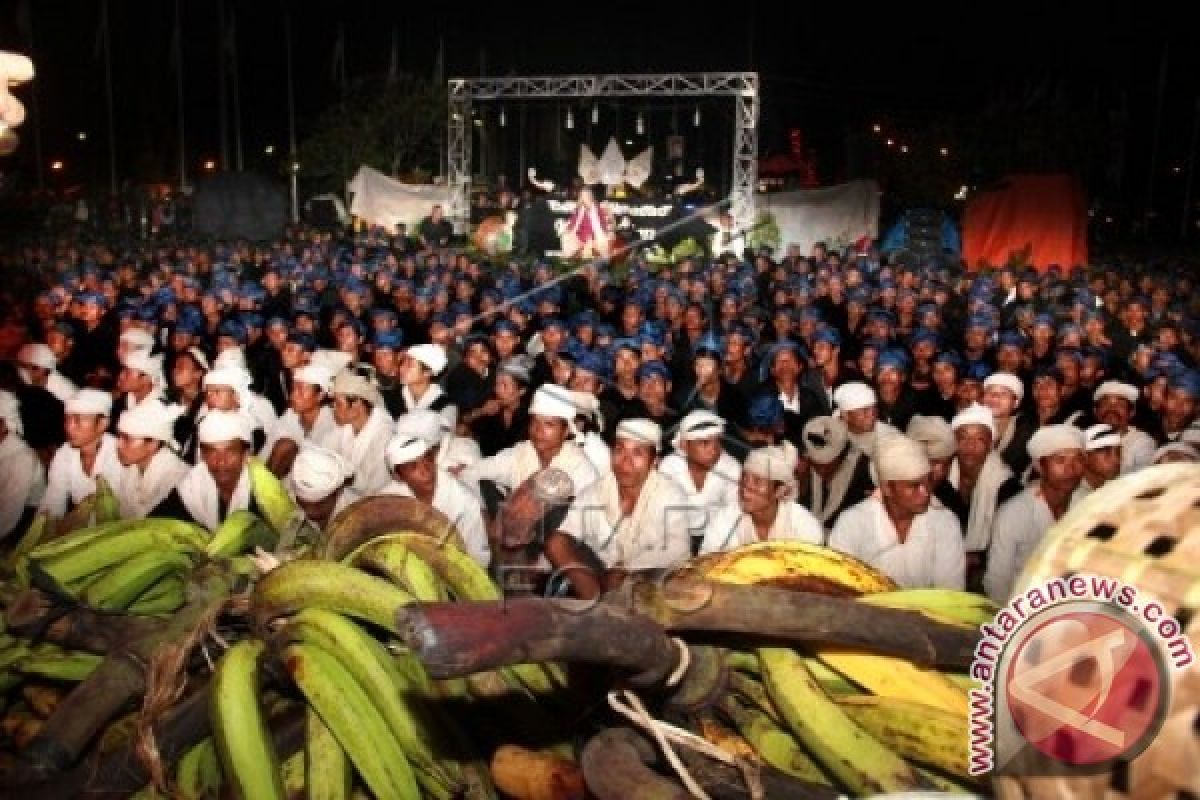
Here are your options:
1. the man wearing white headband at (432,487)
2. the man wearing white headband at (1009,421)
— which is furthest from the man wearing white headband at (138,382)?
the man wearing white headband at (1009,421)

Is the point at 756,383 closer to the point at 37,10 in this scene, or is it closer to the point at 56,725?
the point at 56,725

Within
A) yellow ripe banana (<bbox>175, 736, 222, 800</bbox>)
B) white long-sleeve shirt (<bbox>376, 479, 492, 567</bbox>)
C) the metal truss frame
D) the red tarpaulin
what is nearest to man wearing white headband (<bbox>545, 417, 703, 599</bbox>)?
white long-sleeve shirt (<bbox>376, 479, 492, 567</bbox>)

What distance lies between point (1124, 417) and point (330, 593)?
623 centimetres

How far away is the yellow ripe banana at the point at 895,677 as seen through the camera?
201cm

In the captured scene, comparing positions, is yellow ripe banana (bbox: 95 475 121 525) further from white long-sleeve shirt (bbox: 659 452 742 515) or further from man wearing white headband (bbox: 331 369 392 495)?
man wearing white headband (bbox: 331 369 392 495)

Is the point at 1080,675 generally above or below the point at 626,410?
above

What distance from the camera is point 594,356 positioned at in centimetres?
862

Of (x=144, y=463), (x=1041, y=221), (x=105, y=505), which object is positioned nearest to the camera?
(x=105, y=505)

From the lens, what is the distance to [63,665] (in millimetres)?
2535

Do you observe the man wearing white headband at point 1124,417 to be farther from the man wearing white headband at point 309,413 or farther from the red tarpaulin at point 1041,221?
the red tarpaulin at point 1041,221

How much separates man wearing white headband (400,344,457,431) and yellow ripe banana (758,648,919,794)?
243 inches

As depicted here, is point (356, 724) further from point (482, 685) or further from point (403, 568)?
point (403, 568)

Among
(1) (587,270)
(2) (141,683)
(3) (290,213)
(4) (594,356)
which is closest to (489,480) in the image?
(4) (594,356)

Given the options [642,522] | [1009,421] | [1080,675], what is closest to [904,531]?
[642,522]
